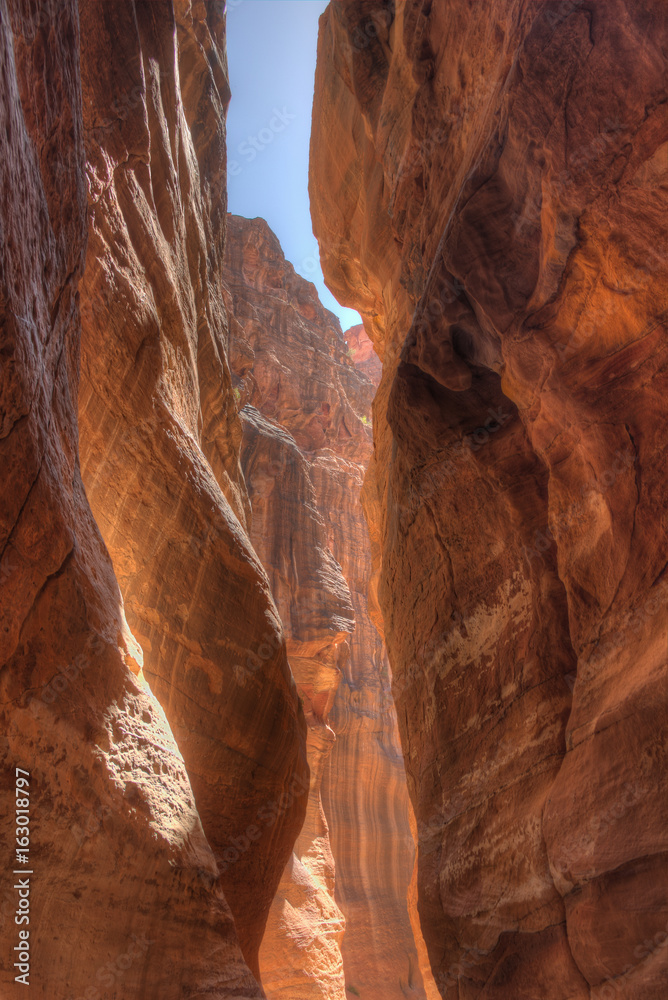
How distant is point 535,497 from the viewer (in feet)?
21.4

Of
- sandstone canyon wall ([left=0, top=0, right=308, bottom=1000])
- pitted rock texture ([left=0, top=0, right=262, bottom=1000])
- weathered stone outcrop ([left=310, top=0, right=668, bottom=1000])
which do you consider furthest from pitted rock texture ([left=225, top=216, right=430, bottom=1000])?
pitted rock texture ([left=0, top=0, right=262, bottom=1000])

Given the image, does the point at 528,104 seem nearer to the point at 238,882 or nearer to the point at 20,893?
the point at 20,893

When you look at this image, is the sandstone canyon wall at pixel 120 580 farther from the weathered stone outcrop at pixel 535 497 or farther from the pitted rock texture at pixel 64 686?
the weathered stone outcrop at pixel 535 497

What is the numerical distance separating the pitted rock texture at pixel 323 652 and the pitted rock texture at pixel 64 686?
32.0 feet

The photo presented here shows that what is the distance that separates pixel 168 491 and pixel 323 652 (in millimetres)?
11692

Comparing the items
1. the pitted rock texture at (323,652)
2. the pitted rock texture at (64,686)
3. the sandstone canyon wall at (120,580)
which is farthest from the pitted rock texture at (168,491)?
the pitted rock texture at (323,652)

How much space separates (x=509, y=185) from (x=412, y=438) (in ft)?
8.98

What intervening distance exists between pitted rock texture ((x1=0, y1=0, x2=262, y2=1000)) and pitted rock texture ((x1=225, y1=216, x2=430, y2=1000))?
9747 millimetres

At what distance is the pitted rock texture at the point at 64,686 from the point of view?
334cm

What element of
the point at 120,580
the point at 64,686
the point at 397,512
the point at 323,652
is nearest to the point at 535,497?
the point at 397,512

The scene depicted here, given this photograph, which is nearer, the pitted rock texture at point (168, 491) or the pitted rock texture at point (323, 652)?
the pitted rock texture at point (168, 491)

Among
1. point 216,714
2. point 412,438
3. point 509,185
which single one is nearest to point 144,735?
point 216,714

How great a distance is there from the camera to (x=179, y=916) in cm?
429

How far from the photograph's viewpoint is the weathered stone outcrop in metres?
4.35
